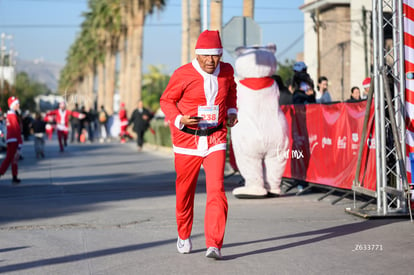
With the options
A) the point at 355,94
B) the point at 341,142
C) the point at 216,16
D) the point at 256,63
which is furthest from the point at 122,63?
the point at 341,142

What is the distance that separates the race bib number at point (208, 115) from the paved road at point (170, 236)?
3.85ft

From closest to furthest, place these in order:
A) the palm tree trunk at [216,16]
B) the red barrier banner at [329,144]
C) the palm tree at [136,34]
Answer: the red barrier banner at [329,144] → the palm tree trunk at [216,16] → the palm tree at [136,34]

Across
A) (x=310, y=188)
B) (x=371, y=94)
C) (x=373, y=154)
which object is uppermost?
(x=371, y=94)

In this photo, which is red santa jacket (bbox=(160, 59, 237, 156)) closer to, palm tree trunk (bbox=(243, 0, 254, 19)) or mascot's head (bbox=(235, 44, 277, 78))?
mascot's head (bbox=(235, 44, 277, 78))

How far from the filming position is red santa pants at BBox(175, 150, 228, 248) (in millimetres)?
7098

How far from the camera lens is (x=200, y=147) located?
7.39 m

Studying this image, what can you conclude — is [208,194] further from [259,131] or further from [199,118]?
[259,131]

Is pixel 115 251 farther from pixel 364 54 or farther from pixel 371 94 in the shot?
pixel 364 54

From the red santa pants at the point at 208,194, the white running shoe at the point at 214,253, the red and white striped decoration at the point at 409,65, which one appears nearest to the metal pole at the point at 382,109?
the red and white striped decoration at the point at 409,65

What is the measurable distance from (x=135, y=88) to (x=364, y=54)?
51.6 ft

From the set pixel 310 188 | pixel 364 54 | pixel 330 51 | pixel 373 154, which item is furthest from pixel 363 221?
pixel 330 51

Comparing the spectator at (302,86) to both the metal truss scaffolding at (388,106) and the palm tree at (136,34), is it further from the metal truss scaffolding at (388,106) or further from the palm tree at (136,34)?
the palm tree at (136,34)

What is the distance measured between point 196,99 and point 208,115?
0.62 ft

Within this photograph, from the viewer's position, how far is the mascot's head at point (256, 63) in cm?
1223
